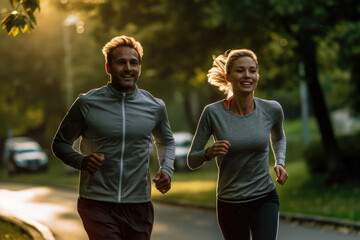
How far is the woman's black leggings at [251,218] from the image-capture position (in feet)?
16.7

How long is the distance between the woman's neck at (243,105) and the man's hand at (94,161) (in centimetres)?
109

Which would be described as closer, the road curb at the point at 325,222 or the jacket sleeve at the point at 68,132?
the jacket sleeve at the point at 68,132

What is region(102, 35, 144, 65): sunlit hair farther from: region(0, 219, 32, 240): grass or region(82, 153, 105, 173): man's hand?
region(0, 219, 32, 240): grass

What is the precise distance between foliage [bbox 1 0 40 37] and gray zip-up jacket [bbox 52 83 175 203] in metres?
1.93

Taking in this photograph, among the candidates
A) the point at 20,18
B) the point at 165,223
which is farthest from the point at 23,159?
the point at 20,18

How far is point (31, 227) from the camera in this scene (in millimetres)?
11023

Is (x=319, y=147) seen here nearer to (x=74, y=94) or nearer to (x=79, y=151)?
(x=79, y=151)

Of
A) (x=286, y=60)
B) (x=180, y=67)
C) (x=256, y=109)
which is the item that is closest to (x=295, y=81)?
(x=286, y=60)

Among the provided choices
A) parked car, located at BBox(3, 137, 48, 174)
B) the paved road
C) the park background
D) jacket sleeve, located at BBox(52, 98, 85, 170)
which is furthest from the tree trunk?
parked car, located at BBox(3, 137, 48, 174)

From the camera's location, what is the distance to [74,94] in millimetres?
45438

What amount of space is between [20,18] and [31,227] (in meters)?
5.16

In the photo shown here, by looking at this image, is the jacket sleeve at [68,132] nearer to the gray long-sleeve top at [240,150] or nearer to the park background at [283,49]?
the gray long-sleeve top at [240,150]

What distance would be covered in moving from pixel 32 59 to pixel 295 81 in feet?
110

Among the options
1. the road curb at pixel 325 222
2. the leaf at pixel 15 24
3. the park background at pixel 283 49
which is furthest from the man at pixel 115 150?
the road curb at pixel 325 222
